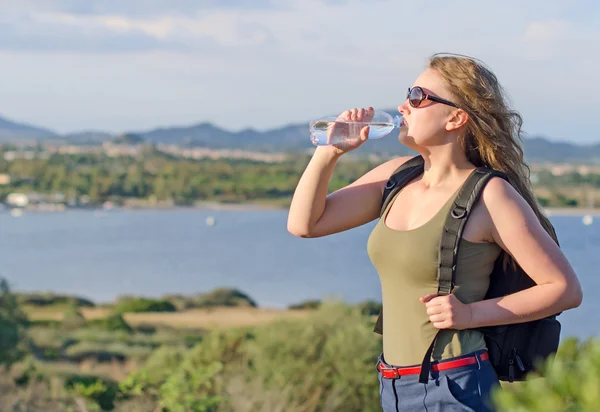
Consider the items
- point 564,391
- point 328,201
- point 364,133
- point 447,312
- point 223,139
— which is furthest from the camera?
point 223,139

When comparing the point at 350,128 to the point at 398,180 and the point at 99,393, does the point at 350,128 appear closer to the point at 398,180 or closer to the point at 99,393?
the point at 398,180

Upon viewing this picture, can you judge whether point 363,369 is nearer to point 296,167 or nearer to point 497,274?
point 497,274

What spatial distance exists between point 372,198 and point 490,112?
1.31 ft

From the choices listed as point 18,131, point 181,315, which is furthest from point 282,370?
point 18,131

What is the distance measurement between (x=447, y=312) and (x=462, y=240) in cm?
17

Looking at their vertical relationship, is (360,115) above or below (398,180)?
above

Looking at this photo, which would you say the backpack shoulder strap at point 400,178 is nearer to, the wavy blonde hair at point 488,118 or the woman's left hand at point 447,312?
the wavy blonde hair at point 488,118

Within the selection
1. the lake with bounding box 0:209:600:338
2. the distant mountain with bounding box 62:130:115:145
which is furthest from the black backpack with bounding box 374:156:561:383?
the distant mountain with bounding box 62:130:115:145

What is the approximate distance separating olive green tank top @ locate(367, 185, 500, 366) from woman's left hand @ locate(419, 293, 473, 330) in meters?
0.05

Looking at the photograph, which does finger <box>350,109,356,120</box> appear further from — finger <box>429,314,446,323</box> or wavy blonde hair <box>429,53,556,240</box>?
finger <box>429,314,446,323</box>

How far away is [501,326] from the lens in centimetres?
228

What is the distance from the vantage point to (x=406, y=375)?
231cm

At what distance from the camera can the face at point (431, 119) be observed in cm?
235

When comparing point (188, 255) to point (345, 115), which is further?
point (188, 255)
